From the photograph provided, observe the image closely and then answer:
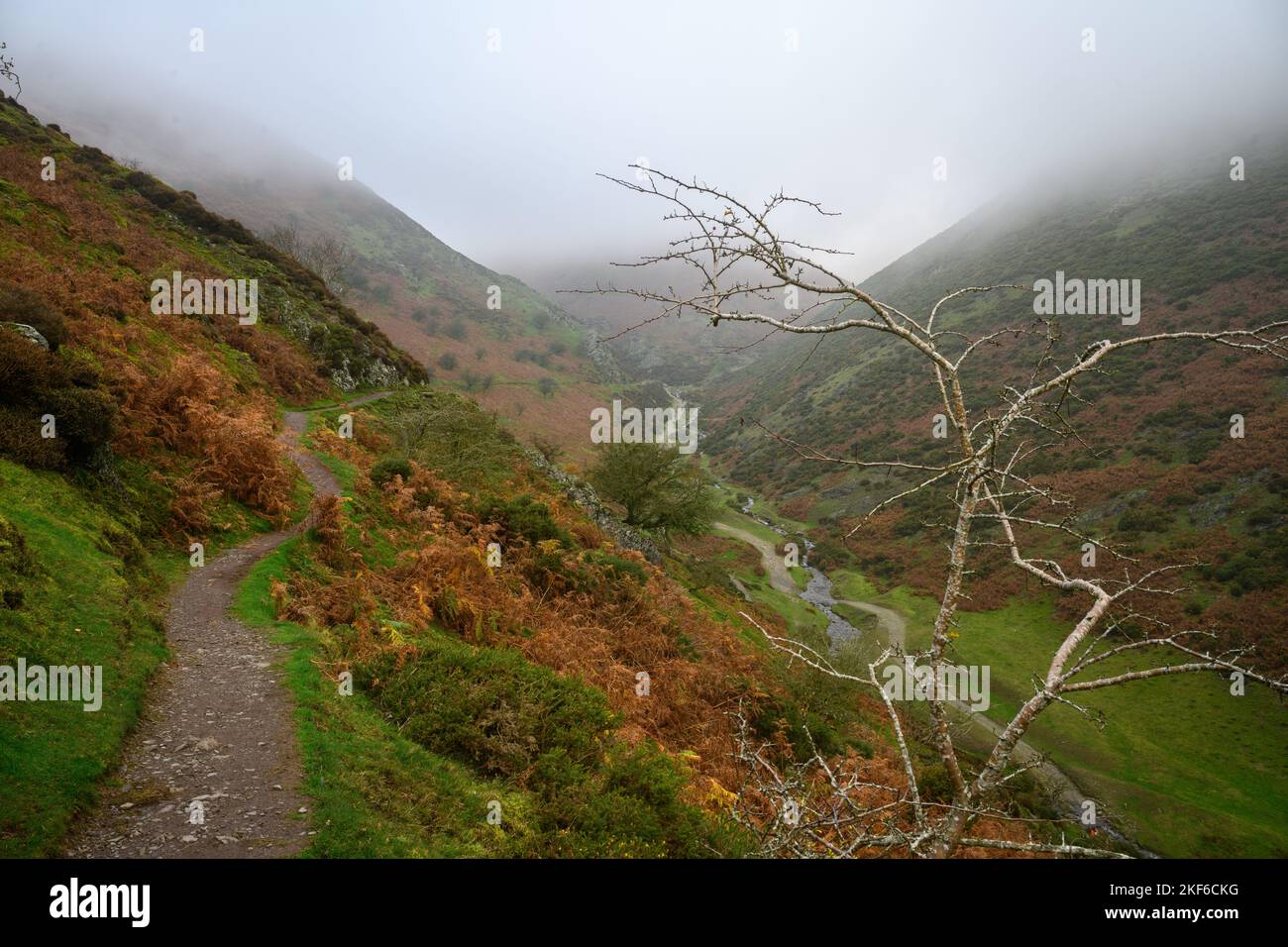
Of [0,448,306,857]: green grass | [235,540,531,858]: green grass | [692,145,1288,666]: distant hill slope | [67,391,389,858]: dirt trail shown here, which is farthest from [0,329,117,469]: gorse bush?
[692,145,1288,666]: distant hill slope

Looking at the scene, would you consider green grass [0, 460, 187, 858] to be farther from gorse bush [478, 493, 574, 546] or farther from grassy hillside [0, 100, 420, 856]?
gorse bush [478, 493, 574, 546]

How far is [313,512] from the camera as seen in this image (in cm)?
1248

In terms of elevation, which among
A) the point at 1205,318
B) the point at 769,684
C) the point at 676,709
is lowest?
the point at 769,684

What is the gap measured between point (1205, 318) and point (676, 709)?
6781cm

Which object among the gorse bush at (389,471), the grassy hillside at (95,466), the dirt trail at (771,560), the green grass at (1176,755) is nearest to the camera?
the grassy hillside at (95,466)

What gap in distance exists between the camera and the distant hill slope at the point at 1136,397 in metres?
34.8

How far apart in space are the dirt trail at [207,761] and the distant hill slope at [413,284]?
60.3m

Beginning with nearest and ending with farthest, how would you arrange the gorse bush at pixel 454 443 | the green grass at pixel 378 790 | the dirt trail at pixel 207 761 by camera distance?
the dirt trail at pixel 207 761
the green grass at pixel 378 790
the gorse bush at pixel 454 443

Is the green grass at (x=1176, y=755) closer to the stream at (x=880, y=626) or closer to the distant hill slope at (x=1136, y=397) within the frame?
the stream at (x=880, y=626)

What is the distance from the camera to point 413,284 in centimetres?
10894

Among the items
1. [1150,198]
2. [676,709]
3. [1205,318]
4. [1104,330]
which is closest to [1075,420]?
[1205,318]

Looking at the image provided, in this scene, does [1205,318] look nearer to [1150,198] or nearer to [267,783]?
[1150,198]

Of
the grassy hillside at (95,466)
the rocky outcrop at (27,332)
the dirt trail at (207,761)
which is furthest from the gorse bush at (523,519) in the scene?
the rocky outcrop at (27,332)

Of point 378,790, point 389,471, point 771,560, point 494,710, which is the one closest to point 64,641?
point 378,790
